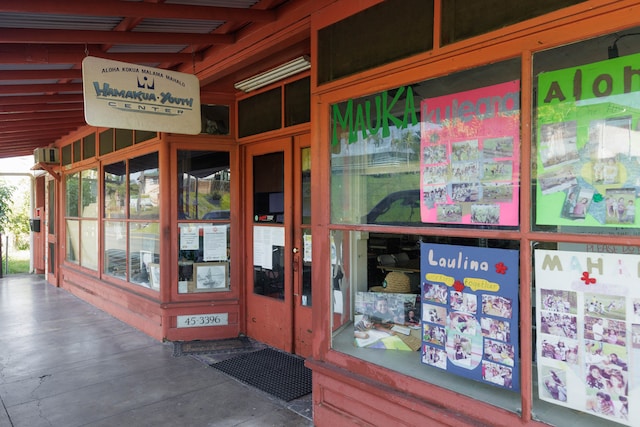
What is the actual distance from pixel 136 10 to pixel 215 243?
2.88 metres

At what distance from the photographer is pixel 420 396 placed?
8.59 feet

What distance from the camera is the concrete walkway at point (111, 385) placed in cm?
346

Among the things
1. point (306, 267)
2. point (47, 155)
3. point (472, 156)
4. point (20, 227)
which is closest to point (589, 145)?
point (472, 156)

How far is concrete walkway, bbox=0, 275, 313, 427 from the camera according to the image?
3.46 meters

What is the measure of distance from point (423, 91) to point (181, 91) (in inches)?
97.1

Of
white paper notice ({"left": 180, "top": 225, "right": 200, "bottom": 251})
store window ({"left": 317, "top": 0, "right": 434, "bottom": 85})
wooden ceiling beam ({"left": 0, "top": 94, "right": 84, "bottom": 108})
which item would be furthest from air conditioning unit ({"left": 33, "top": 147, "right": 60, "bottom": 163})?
store window ({"left": 317, "top": 0, "right": 434, "bottom": 85})

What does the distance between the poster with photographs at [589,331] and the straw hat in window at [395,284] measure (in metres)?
1.28

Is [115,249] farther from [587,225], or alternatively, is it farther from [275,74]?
[587,225]

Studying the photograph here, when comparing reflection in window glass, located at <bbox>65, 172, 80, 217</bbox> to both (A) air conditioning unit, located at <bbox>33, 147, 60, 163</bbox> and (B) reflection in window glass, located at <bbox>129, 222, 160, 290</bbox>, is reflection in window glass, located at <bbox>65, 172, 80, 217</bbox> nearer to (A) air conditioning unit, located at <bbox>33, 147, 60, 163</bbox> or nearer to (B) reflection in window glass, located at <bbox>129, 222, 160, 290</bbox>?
(A) air conditioning unit, located at <bbox>33, 147, 60, 163</bbox>

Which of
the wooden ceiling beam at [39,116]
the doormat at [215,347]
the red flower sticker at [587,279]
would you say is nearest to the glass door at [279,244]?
the doormat at [215,347]

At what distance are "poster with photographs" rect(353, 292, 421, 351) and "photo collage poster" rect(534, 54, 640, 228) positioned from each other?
4.25 feet

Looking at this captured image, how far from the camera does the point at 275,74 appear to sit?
15.2 feet

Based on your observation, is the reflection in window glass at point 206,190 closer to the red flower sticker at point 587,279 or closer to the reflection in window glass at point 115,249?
the reflection in window glass at point 115,249

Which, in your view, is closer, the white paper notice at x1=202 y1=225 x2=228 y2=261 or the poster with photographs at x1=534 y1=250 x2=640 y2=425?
the poster with photographs at x1=534 y1=250 x2=640 y2=425
